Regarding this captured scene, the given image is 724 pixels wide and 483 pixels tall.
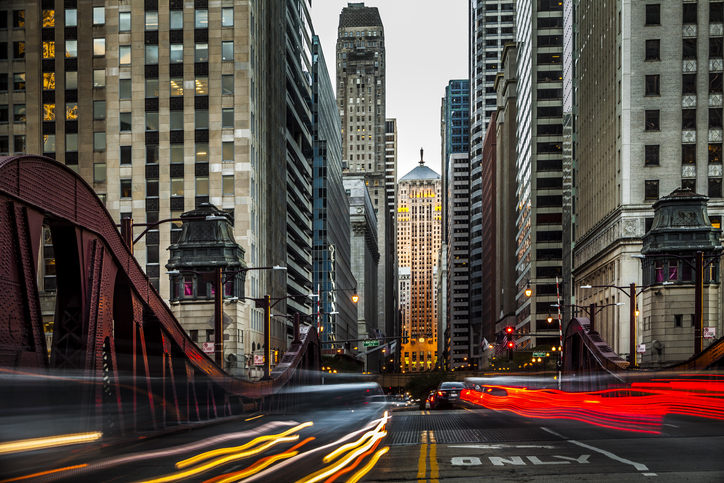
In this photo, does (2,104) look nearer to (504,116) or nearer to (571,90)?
(571,90)

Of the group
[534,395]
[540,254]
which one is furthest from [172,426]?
[540,254]

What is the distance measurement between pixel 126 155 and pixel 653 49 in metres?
52.3

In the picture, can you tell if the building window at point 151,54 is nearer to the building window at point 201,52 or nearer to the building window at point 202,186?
the building window at point 201,52

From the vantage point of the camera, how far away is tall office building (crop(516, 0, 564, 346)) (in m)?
132

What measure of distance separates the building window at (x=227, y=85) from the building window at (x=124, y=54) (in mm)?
8368

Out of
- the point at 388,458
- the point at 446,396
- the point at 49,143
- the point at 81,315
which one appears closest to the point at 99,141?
the point at 49,143

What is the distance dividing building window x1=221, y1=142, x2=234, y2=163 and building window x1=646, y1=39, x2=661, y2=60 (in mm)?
43671

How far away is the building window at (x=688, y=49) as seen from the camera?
87.1 metres

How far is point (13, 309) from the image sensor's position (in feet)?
50.0

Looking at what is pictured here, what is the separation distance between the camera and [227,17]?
73.4 m

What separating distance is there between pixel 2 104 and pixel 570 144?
76682 mm

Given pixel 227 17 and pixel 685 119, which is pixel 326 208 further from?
pixel 227 17

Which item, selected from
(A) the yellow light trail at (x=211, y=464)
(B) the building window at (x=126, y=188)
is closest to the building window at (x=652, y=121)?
(B) the building window at (x=126, y=188)

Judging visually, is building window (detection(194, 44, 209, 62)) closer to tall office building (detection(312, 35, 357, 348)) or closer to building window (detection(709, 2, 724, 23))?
building window (detection(709, 2, 724, 23))
